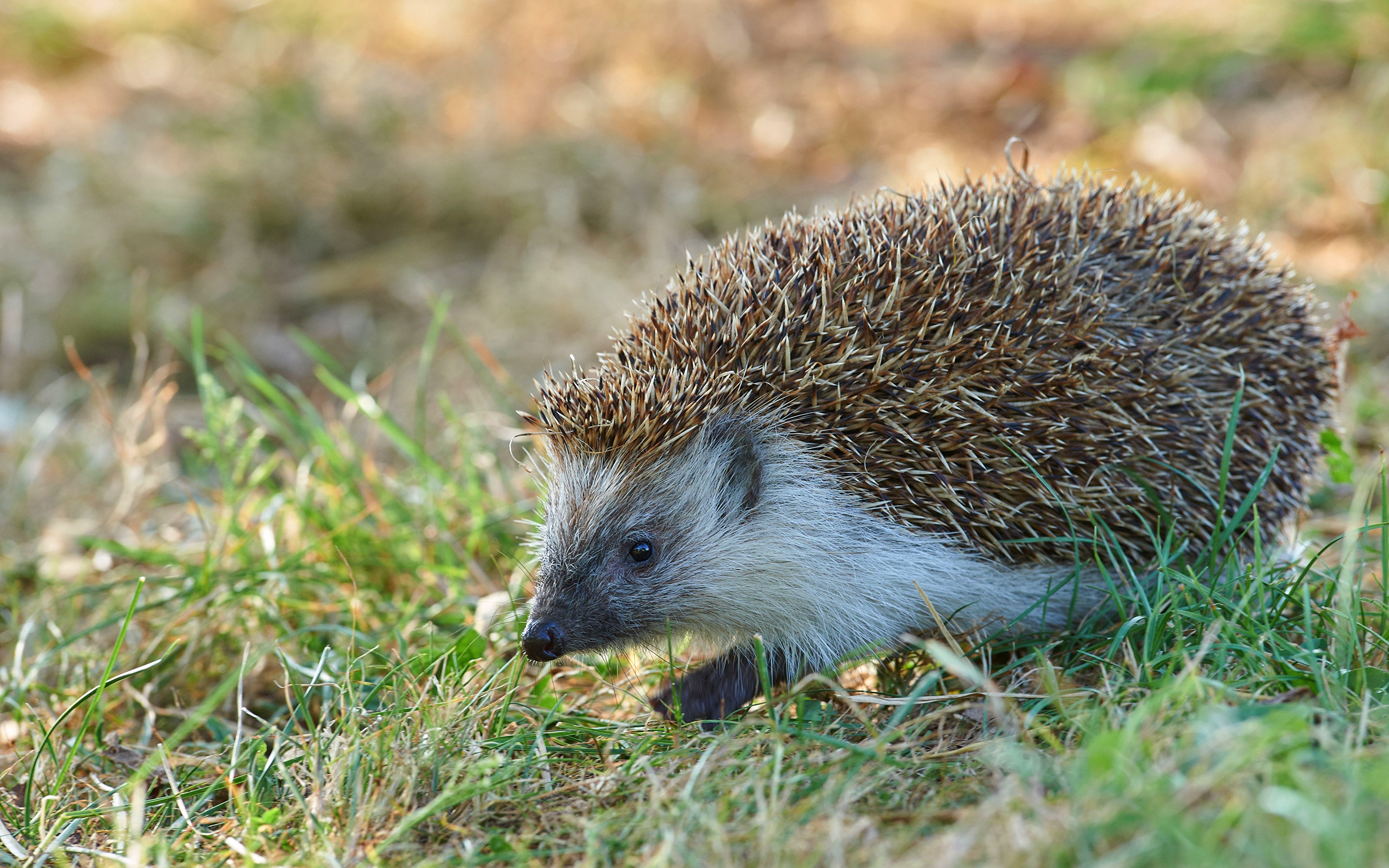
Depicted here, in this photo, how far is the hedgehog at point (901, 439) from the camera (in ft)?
11.6

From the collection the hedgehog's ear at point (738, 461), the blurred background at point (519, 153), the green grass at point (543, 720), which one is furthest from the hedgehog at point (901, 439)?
the blurred background at point (519, 153)

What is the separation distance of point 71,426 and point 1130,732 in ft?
19.8

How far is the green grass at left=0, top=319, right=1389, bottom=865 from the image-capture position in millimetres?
2334

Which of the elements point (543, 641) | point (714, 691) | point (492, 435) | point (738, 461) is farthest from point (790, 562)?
point (492, 435)

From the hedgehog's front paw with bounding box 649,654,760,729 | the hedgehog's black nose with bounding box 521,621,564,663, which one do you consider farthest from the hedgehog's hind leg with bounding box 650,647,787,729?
the hedgehog's black nose with bounding box 521,621,564,663

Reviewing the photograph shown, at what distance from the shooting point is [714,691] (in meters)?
3.65

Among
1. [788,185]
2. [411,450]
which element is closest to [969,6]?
[788,185]

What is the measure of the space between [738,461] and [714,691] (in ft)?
2.38

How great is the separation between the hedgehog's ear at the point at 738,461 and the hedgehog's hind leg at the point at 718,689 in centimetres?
47

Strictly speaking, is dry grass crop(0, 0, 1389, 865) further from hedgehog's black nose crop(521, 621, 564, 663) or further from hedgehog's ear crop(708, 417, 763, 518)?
hedgehog's ear crop(708, 417, 763, 518)

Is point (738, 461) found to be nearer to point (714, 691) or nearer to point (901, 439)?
point (901, 439)

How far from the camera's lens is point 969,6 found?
11141mm

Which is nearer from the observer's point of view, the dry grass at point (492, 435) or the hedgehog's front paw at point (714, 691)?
the dry grass at point (492, 435)

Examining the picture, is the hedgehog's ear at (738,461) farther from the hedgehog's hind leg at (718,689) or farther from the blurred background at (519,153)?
the blurred background at (519,153)
